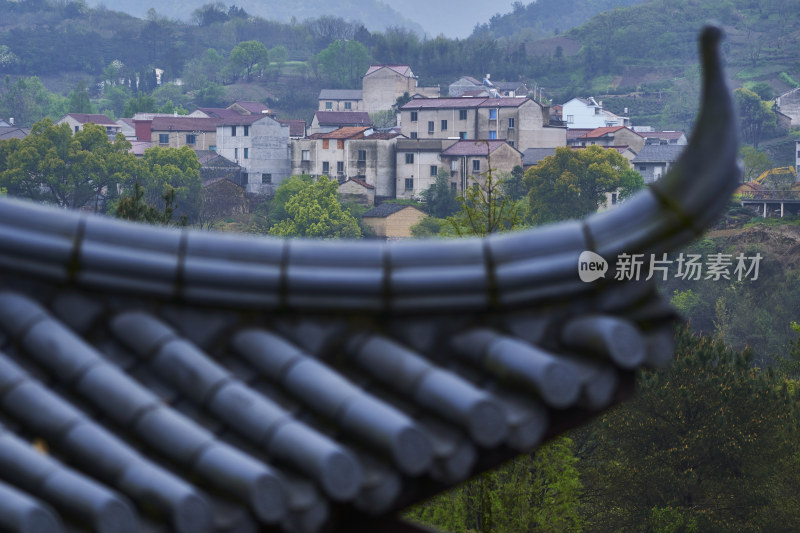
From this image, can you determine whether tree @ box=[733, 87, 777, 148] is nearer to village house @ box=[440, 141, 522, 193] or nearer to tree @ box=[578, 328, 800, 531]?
village house @ box=[440, 141, 522, 193]

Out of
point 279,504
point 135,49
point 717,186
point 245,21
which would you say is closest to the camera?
point 279,504

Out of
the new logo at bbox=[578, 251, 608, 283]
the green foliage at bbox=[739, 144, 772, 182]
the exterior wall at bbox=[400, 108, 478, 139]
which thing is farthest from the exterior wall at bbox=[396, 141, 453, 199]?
the new logo at bbox=[578, 251, 608, 283]

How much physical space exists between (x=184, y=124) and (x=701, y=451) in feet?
167

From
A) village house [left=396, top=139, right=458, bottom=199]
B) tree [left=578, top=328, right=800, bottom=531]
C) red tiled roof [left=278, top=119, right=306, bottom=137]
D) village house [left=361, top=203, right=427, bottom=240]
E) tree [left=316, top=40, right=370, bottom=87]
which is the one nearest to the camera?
tree [left=578, top=328, right=800, bottom=531]

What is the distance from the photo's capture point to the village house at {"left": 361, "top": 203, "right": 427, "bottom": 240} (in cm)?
5175

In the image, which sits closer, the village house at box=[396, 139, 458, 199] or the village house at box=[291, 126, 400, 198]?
the village house at box=[396, 139, 458, 199]

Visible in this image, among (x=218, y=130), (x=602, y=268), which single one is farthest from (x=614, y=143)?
(x=602, y=268)

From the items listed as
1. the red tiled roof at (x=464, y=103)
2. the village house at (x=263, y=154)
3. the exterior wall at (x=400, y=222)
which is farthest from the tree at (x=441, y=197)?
the village house at (x=263, y=154)

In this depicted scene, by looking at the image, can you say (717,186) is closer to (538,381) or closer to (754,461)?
(538,381)

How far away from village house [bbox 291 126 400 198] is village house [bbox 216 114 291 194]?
1047 millimetres

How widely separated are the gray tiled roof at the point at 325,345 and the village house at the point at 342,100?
80287 millimetres

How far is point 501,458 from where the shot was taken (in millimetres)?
2746

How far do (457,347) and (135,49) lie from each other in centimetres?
→ 11724

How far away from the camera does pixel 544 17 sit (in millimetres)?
173875
